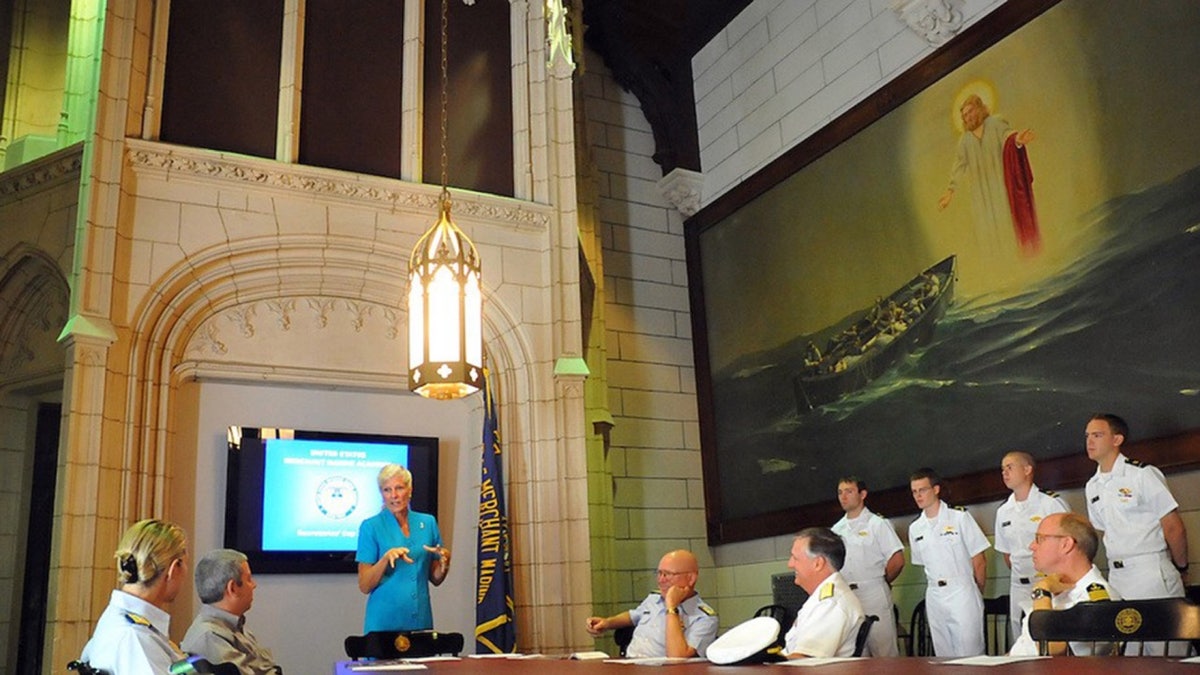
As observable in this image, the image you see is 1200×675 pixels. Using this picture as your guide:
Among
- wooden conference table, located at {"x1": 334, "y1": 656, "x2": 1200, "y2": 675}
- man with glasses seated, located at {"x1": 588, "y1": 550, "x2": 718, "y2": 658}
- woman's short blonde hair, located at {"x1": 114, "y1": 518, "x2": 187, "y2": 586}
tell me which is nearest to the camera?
wooden conference table, located at {"x1": 334, "y1": 656, "x2": 1200, "y2": 675}

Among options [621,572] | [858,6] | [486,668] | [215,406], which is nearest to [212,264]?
[215,406]

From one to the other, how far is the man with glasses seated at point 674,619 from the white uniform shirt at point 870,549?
7.67ft

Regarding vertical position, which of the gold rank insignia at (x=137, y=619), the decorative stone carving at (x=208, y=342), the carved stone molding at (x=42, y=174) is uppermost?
the carved stone molding at (x=42, y=174)

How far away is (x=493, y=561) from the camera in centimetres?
607

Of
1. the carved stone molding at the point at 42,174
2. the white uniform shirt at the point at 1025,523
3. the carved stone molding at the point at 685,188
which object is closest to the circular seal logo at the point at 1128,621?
the white uniform shirt at the point at 1025,523

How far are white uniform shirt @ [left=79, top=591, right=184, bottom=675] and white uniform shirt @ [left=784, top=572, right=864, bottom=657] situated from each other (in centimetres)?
187

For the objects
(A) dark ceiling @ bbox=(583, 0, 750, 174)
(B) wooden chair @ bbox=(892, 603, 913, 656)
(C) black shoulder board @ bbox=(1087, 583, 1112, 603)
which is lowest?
(B) wooden chair @ bbox=(892, 603, 913, 656)

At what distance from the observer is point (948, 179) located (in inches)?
289

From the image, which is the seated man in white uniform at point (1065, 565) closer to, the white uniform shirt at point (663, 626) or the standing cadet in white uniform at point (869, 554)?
the white uniform shirt at point (663, 626)

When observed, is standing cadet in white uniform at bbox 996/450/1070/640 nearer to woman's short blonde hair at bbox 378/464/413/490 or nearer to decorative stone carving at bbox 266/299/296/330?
woman's short blonde hair at bbox 378/464/413/490

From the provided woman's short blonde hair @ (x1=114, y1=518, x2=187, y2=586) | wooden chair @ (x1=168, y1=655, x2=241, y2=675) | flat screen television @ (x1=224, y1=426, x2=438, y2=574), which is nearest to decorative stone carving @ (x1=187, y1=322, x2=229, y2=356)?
flat screen television @ (x1=224, y1=426, x2=438, y2=574)

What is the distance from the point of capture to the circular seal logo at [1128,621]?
244 cm

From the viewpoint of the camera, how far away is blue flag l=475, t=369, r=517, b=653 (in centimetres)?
593

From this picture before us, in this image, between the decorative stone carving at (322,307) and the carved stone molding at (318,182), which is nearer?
the carved stone molding at (318,182)
